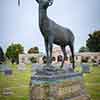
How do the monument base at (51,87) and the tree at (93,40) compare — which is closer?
the monument base at (51,87)

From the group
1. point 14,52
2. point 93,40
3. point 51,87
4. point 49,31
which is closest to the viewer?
point 51,87

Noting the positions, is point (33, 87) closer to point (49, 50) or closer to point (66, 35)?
point (49, 50)

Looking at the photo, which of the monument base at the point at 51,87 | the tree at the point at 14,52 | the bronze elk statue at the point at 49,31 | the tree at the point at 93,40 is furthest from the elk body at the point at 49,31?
the tree at the point at 14,52

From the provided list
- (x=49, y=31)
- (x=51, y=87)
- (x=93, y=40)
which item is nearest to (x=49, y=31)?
(x=49, y=31)

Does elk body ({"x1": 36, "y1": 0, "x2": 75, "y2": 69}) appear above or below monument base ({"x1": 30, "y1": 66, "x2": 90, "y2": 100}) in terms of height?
above

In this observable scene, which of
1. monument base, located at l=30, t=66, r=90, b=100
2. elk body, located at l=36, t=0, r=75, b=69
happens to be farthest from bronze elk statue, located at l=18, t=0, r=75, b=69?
monument base, located at l=30, t=66, r=90, b=100

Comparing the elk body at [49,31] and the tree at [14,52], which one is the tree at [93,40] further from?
the elk body at [49,31]

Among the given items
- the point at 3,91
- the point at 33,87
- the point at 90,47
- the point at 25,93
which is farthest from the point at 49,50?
the point at 90,47

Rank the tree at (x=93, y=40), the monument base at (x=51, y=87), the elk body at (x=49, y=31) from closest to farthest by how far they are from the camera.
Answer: the monument base at (x=51, y=87), the elk body at (x=49, y=31), the tree at (x=93, y=40)

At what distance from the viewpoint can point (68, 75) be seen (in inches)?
322

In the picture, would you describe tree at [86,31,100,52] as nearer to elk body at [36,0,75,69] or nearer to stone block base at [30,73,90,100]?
elk body at [36,0,75,69]

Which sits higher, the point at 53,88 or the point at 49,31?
the point at 49,31

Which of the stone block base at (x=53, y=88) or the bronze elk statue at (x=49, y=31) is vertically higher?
the bronze elk statue at (x=49, y=31)

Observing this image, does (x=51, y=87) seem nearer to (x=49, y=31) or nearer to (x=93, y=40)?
(x=49, y=31)
